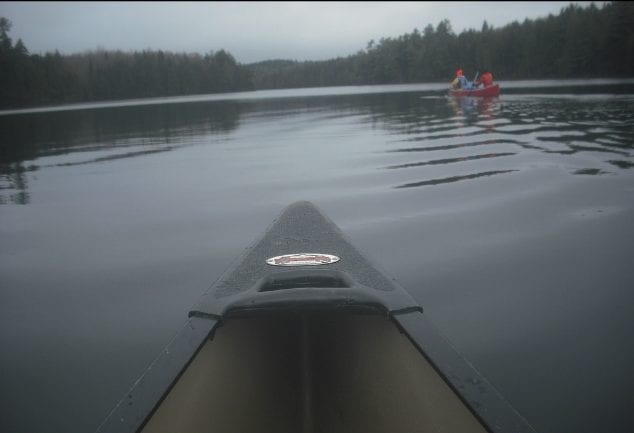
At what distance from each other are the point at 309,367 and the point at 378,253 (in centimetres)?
311

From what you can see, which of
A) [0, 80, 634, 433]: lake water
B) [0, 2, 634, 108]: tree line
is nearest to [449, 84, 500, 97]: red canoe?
[0, 80, 634, 433]: lake water

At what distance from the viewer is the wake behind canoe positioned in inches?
73.5

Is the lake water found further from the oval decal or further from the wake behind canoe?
the wake behind canoe

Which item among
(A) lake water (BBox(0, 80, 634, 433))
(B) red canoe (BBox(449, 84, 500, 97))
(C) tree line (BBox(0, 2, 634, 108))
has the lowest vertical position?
(A) lake water (BBox(0, 80, 634, 433))

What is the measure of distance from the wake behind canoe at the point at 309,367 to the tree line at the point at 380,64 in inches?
2856

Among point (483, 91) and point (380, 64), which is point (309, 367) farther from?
point (380, 64)

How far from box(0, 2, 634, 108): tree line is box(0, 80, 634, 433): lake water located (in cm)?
6537

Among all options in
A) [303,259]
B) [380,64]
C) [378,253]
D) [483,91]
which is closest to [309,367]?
[303,259]

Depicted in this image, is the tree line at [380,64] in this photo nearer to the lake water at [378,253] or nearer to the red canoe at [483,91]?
the red canoe at [483,91]

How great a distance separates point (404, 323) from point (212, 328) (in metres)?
0.93

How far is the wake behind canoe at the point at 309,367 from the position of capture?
187 centimetres

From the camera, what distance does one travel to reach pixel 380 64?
382 ft

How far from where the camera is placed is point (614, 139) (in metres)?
11.7

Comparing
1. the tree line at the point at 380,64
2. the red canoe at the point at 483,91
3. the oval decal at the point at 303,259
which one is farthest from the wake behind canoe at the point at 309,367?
the tree line at the point at 380,64
